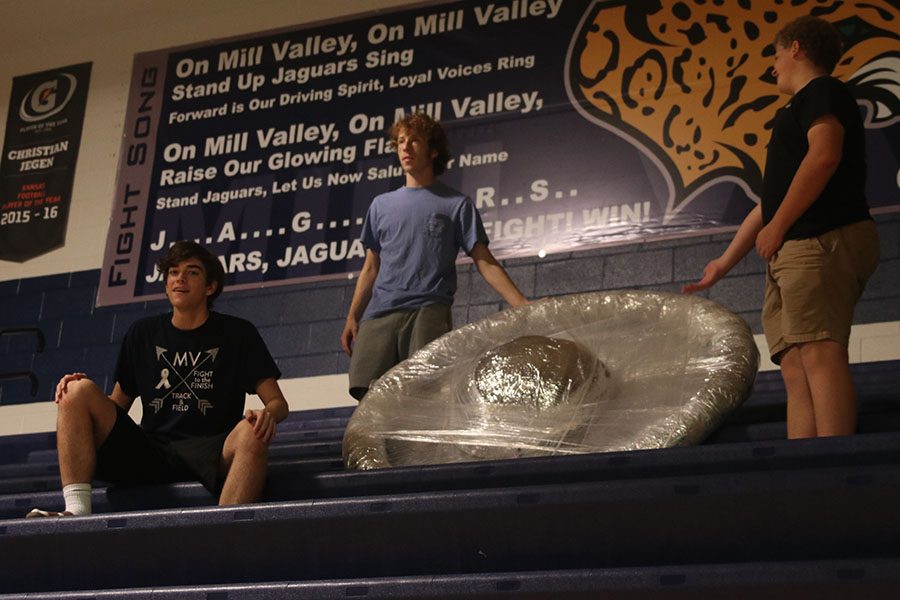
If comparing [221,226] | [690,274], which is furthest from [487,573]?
[221,226]

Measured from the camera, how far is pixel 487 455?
2719mm

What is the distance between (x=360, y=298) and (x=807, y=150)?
153 cm

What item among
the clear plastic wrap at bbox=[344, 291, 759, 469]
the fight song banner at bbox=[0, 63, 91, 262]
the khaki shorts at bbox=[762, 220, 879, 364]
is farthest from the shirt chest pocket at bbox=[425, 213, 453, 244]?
the fight song banner at bbox=[0, 63, 91, 262]

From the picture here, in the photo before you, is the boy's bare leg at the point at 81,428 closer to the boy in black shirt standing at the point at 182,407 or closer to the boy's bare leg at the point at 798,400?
the boy in black shirt standing at the point at 182,407

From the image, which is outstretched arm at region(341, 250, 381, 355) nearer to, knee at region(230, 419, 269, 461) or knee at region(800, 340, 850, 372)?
knee at region(230, 419, 269, 461)

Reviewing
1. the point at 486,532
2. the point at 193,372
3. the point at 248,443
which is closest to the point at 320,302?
the point at 193,372

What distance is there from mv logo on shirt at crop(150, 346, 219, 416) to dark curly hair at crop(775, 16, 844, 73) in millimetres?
1444

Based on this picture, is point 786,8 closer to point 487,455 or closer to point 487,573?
point 487,455

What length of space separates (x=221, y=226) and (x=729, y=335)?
3054 mm

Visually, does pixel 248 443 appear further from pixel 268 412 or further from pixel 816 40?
pixel 816 40

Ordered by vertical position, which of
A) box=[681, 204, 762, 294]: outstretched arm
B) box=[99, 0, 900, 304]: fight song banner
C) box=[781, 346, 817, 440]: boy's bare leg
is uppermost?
box=[99, 0, 900, 304]: fight song banner

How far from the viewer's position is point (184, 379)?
287 cm

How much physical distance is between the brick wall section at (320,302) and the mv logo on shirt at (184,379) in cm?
208

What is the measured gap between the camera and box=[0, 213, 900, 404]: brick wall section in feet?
14.6
